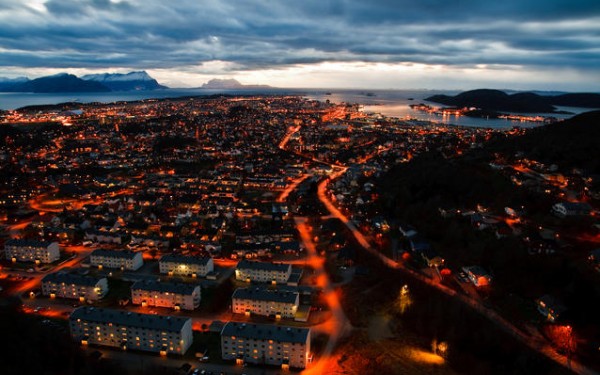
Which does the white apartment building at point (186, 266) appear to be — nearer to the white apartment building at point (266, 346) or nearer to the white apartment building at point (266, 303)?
the white apartment building at point (266, 303)

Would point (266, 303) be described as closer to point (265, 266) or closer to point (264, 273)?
point (264, 273)

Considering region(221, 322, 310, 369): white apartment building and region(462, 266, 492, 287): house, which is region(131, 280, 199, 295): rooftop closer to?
region(221, 322, 310, 369): white apartment building

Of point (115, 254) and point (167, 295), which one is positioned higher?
point (115, 254)

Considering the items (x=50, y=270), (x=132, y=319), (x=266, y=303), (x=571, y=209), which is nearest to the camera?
(x=132, y=319)

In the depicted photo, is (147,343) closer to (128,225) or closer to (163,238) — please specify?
(163,238)

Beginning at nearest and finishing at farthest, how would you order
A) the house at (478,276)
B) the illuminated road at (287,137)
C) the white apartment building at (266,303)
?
the white apartment building at (266,303)
the house at (478,276)
the illuminated road at (287,137)

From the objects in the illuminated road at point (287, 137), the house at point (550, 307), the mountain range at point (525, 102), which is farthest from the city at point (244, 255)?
the mountain range at point (525, 102)

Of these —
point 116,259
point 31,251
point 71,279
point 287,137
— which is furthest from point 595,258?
point 287,137
